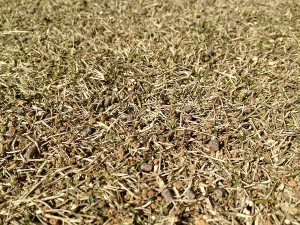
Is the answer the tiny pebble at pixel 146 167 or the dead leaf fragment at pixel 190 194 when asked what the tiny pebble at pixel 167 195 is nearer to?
the dead leaf fragment at pixel 190 194

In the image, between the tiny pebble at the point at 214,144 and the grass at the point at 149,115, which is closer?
the grass at the point at 149,115

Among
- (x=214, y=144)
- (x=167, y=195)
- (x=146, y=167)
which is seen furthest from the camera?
(x=214, y=144)

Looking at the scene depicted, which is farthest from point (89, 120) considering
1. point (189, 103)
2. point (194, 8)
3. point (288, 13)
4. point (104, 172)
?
point (288, 13)

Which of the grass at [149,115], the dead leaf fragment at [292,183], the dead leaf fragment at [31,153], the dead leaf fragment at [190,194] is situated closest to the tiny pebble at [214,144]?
the grass at [149,115]

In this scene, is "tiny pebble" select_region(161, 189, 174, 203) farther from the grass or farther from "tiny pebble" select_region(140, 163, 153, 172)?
"tiny pebble" select_region(140, 163, 153, 172)

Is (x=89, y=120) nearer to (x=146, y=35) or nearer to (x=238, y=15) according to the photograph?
(x=146, y=35)

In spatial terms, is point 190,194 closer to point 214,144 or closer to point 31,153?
point 214,144

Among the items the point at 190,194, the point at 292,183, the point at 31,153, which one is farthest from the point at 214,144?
the point at 31,153

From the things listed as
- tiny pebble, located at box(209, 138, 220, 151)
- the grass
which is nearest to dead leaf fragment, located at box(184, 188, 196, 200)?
the grass
